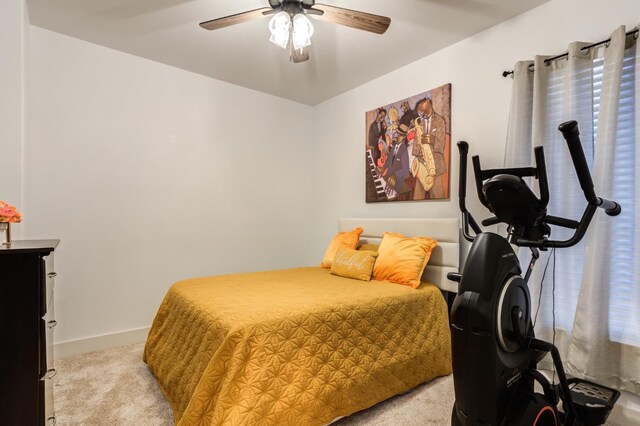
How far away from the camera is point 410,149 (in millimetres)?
3072

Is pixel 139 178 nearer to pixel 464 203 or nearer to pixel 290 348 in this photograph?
pixel 290 348

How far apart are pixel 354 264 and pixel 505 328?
1.54 m

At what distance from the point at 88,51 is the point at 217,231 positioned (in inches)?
76.3

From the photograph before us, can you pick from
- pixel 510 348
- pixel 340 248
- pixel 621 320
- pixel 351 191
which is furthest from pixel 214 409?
pixel 351 191

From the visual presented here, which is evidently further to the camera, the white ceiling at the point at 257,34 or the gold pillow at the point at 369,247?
the gold pillow at the point at 369,247

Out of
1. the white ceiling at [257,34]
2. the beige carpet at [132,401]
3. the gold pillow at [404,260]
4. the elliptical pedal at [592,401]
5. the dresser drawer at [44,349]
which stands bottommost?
the beige carpet at [132,401]

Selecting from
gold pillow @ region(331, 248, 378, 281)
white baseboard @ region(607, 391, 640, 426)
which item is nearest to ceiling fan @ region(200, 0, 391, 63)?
gold pillow @ region(331, 248, 378, 281)

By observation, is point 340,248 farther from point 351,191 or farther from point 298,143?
point 298,143

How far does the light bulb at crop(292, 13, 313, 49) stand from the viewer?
6.36 feet

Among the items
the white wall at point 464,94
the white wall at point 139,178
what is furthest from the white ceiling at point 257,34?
the white wall at point 139,178

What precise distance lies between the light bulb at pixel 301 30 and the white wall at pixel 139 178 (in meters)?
1.77

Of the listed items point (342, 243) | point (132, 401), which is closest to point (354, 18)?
point (342, 243)

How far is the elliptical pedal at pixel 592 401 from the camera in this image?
1497 mm

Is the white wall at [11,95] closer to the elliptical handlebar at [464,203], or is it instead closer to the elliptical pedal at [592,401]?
the elliptical handlebar at [464,203]
